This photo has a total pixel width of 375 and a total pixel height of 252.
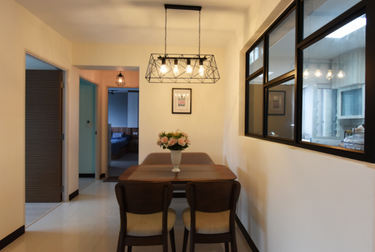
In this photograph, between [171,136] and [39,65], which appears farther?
[39,65]

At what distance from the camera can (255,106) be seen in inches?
103

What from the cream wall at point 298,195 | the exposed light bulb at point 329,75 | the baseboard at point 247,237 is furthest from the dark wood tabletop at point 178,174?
the exposed light bulb at point 329,75

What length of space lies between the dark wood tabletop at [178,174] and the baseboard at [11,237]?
1.44 meters

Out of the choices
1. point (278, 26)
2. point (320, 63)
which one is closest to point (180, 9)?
point (278, 26)

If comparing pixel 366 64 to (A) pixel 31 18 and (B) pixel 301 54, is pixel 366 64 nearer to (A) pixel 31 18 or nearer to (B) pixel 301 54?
(B) pixel 301 54

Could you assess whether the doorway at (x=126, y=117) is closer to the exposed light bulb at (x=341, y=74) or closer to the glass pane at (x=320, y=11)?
the glass pane at (x=320, y=11)

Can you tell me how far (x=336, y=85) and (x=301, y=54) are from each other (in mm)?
497

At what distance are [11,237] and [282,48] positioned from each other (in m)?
3.53

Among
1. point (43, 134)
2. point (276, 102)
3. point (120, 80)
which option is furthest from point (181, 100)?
point (43, 134)

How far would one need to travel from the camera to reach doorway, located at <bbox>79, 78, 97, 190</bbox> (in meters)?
4.96

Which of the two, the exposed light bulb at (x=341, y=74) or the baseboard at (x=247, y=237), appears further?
the baseboard at (x=247, y=237)

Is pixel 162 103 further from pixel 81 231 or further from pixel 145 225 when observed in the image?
pixel 145 225

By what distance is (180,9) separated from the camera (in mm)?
2520

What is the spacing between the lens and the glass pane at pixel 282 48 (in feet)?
5.79
